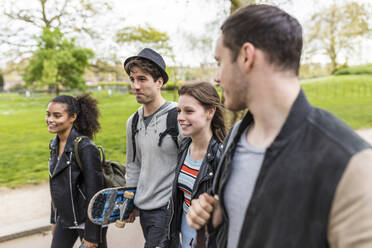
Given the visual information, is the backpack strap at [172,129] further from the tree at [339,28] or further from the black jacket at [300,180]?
the tree at [339,28]

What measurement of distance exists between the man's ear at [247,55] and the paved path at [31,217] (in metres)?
3.33

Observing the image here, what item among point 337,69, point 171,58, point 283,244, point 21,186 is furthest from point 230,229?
point 337,69

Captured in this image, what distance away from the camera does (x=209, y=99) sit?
7.52 feet

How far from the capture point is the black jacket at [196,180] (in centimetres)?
199

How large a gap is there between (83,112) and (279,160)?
7.86 ft

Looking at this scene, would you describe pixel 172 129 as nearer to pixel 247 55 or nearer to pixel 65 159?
pixel 65 159

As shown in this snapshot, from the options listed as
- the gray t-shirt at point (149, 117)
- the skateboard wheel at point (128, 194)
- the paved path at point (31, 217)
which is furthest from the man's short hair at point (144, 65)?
the paved path at point (31, 217)

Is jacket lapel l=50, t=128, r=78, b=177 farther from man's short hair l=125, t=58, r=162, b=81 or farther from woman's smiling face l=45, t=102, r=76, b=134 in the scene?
man's short hair l=125, t=58, r=162, b=81

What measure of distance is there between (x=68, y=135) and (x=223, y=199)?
1.96 m

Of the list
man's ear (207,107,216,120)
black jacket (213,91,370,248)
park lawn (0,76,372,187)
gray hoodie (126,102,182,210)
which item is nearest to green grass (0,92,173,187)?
park lawn (0,76,372,187)

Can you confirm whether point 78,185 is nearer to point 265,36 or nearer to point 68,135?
point 68,135

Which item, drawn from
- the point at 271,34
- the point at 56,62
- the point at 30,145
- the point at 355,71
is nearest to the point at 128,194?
the point at 271,34

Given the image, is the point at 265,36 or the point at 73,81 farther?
the point at 73,81

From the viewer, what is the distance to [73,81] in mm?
18500
